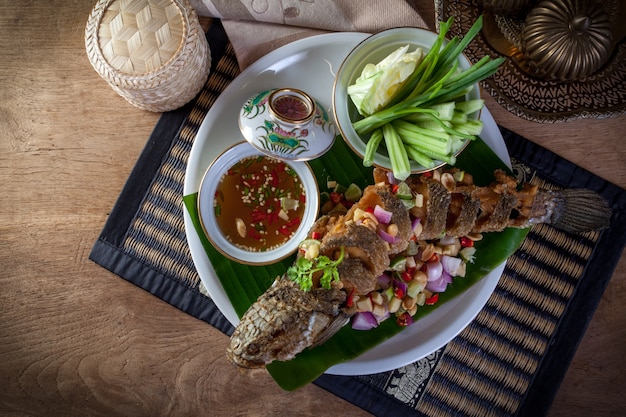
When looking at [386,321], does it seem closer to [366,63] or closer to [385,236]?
[385,236]

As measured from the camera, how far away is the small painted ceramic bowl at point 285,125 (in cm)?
257

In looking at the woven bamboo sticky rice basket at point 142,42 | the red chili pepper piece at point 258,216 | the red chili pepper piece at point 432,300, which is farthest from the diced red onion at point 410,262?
the woven bamboo sticky rice basket at point 142,42

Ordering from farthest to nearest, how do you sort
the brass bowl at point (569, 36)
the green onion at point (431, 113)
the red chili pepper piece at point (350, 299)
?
1. the red chili pepper piece at point (350, 299)
2. the brass bowl at point (569, 36)
3. the green onion at point (431, 113)

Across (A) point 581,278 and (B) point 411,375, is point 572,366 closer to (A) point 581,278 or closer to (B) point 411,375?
(A) point 581,278

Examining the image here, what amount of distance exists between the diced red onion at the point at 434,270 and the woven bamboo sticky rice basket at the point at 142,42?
1.66 meters

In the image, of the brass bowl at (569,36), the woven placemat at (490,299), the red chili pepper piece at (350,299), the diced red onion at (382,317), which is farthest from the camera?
the woven placemat at (490,299)

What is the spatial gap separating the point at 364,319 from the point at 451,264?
1.78ft

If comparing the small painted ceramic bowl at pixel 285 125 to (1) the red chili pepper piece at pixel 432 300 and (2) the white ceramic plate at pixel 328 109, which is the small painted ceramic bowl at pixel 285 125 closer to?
(2) the white ceramic plate at pixel 328 109

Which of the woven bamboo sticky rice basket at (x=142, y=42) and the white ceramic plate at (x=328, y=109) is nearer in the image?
the woven bamboo sticky rice basket at (x=142, y=42)

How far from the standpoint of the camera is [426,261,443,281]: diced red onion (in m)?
2.74

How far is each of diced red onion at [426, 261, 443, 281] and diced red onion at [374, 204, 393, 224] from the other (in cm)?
42

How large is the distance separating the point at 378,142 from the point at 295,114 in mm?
459

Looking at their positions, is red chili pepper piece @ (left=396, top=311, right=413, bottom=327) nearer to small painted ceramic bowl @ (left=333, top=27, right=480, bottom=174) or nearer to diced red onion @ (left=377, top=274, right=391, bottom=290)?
diced red onion @ (left=377, top=274, right=391, bottom=290)

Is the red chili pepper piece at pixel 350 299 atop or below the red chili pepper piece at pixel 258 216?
below
